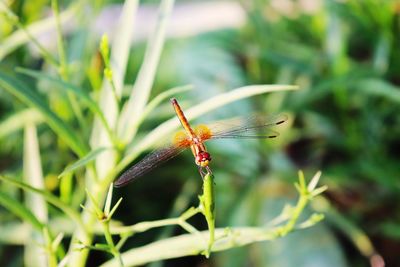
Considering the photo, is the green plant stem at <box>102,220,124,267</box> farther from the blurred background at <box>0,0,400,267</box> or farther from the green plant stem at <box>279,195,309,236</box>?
the blurred background at <box>0,0,400,267</box>

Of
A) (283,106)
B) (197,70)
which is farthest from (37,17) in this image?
(283,106)

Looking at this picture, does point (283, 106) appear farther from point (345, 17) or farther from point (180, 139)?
point (180, 139)

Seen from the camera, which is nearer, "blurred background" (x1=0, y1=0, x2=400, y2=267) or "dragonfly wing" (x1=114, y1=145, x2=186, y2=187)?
"dragonfly wing" (x1=114, y1=145, x2=186, y2=187)

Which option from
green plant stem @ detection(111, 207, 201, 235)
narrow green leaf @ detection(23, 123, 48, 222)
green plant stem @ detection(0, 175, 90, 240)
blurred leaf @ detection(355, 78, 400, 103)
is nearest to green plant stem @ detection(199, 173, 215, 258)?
green plant stem @ detection(111, 207, 201, 235)

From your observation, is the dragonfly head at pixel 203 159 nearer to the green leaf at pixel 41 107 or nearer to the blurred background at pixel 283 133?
the green leaf at pixel 41 107

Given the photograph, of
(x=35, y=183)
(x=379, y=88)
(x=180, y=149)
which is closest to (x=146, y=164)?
(x=180, y=149)

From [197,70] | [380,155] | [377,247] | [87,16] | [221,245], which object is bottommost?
[377,247]

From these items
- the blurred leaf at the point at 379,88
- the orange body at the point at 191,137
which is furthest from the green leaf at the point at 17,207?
the blurred leaf at the point at 379,88
